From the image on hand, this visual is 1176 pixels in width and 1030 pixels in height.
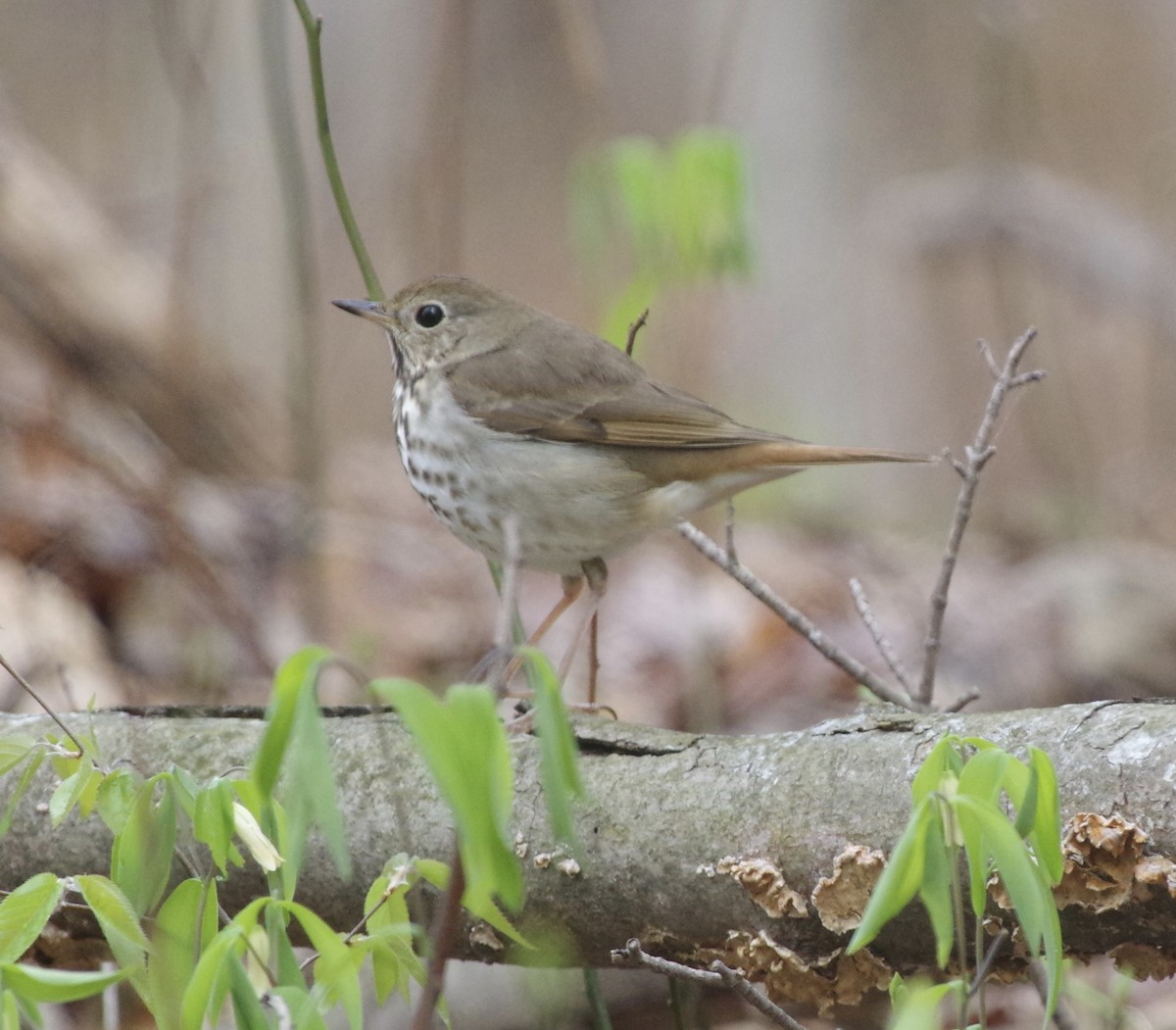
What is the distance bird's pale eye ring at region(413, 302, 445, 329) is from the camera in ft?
10.7

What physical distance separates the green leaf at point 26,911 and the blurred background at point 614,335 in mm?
1950

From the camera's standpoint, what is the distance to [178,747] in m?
2.13

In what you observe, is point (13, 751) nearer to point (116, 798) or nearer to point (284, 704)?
point (116, 798)

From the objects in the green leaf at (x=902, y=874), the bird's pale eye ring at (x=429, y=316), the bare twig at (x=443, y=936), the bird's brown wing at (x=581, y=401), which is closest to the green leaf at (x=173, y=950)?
the bare twig at (x=443, y=936)

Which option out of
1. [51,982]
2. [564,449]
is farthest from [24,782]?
[564,449]

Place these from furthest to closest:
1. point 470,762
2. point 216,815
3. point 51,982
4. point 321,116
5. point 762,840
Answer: point 321,116 < point 762,840 < point 216,815 < point 51,982 < point 470,762

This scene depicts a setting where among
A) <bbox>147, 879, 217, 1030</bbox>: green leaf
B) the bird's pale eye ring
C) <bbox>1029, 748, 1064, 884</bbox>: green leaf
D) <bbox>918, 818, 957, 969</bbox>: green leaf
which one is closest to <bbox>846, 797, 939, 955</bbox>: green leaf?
<bbox>918, 818, 957, 969</bbox>: green leaf

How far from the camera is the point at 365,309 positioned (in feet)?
10.4

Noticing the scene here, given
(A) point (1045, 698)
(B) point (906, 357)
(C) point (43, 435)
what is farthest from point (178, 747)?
(B) point (906, 357)

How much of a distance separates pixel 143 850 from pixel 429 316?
2.01 metres

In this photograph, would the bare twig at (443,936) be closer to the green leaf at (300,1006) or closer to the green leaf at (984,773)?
the green leaf at (300,1006)

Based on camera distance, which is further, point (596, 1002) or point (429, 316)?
point (429, 316)

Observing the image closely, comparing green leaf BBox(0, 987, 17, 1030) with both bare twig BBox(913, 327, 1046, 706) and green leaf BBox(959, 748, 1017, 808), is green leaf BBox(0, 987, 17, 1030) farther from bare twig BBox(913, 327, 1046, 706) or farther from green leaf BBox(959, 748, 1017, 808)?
bare twig BBox(913, 327, 1046, 706)

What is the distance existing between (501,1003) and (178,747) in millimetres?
1056
